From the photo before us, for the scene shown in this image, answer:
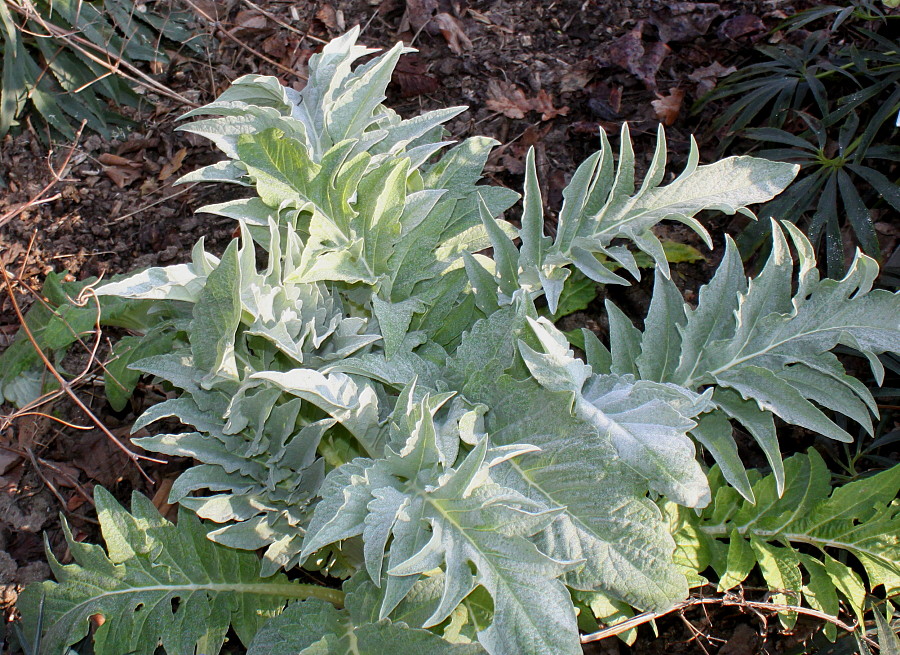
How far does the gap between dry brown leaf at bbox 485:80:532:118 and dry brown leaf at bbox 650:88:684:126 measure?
1.52 feet

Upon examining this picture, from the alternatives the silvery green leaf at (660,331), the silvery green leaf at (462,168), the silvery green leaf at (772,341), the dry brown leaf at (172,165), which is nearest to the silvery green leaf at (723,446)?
the silvery green leaf at (772,341)

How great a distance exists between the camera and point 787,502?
172 centimetres

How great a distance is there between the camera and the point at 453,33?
9.79ft

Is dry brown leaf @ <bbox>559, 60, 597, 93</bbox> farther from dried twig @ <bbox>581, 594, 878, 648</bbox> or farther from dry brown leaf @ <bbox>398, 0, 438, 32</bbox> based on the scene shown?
dried twig @ <bbox>581, 594, 878, 648</bbox>

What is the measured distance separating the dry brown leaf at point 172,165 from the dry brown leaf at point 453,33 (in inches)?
44.6

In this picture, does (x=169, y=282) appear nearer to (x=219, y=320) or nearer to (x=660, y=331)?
(x=219, y=320)

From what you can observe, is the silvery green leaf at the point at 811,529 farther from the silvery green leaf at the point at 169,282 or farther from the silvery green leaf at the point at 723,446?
the silvery green leaf at the point at 169,282

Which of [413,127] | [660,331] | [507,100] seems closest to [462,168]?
[413,127]

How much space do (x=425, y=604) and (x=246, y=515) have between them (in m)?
0.42

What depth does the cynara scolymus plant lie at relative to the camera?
3.90 ft

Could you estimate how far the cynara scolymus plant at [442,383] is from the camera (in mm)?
1189

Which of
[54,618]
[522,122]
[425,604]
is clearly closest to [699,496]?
[425,604]

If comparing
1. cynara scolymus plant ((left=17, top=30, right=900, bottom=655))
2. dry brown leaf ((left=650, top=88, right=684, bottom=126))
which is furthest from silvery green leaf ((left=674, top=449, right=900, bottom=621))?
dry brown leaf ((left=650, top=88, right=684, bottom=126))

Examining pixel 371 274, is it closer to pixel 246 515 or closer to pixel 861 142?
pixel 246 515
